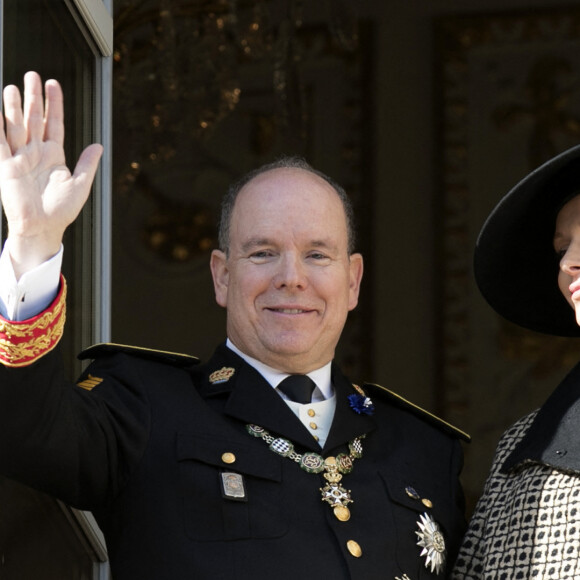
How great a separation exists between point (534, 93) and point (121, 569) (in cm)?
294

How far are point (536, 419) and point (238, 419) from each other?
578 millimetres

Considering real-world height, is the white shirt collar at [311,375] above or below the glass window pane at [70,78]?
below

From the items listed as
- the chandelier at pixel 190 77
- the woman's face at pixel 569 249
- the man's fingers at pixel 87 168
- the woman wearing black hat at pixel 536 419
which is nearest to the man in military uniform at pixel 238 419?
the man's fingers at pixel 87 168

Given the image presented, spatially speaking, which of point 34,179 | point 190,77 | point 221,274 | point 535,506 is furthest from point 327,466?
point 190,77

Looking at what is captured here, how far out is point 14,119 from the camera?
2154 millimetres

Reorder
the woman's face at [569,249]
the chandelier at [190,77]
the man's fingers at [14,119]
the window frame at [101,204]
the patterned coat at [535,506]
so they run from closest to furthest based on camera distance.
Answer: the man's fingers at [14,119] < the patterned coat at [535,506] < the woman's face at [569,249] < the window frame at [101,204] < the chandelier at [190,77]

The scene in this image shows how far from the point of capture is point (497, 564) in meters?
2.64

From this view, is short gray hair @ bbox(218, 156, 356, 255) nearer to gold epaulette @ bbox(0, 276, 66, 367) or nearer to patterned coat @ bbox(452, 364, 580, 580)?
patterned coat @ bbox(452, 364, 580, 580)

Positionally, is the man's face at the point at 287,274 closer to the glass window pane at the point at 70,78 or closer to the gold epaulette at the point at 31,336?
the glass window pane at the point at 70,78

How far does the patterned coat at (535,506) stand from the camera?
254 cm

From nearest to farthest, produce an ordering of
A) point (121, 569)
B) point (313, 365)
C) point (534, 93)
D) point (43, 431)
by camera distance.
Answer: point (43, 431), point (121, 569), point (313, 365), point (534, 93)

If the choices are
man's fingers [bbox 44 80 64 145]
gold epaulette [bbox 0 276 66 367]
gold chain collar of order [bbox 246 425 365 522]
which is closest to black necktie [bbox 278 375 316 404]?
gold chain collar of order [bbox 246 425 365 522]

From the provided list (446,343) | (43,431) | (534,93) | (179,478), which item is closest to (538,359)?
(446,343)

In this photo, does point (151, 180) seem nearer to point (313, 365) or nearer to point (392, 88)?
point (392, 88)
